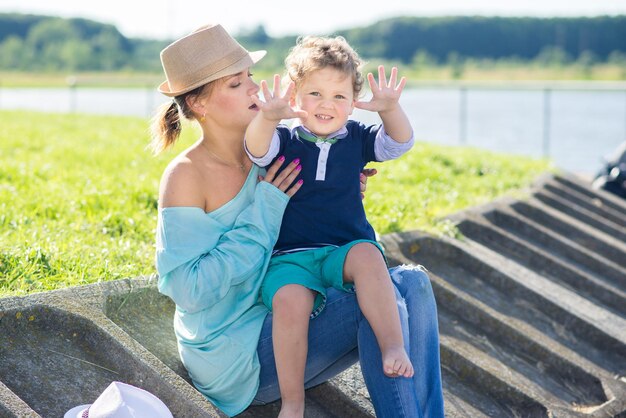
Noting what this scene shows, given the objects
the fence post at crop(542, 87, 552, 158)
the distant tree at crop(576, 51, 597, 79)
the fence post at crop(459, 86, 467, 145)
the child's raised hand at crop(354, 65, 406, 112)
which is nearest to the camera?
the child's raised hand at crop(354, 65, 406, 112)

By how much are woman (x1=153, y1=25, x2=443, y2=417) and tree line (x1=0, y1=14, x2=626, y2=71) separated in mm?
43443

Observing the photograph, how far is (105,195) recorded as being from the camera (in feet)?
19.0

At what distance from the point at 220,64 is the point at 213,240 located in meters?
0.71

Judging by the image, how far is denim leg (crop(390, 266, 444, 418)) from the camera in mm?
3312

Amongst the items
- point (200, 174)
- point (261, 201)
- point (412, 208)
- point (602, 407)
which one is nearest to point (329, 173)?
point (261, 201)

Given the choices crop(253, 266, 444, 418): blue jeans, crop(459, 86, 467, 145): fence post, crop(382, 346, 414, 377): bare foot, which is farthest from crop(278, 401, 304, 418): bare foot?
crop(459, 86, 467, 145): fence post

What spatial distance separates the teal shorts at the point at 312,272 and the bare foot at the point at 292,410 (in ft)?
1.22

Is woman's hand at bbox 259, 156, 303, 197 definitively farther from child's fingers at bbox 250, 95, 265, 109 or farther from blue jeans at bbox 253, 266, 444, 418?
blue jeans at bbox 253, 266, 444, 418

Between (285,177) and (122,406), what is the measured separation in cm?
118

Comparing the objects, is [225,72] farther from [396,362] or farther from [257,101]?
[396,362]

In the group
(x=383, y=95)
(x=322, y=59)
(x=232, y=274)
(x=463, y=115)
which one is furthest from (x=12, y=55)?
(x=232, y=274)

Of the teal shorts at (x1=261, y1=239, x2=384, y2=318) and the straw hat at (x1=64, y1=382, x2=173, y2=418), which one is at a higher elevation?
the teal shorts at (x1=261, y1=239, x2=384, y2=318)

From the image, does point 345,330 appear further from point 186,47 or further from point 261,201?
point 186,47

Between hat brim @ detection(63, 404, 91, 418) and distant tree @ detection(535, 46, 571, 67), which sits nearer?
hat brim @ detection(63, 404, 91, 418)
